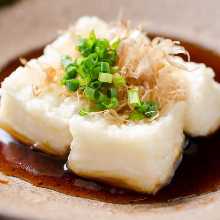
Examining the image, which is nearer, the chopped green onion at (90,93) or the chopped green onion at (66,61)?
the chopped green onion at (90,93)

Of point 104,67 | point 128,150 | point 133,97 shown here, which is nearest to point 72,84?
point 104,67

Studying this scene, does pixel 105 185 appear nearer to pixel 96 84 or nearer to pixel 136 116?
pixel 136 116

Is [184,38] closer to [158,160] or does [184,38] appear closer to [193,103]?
[193,103]

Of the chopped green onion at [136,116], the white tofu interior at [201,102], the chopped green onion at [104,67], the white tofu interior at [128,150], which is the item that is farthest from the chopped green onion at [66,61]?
the white tofu interior at [201,102]

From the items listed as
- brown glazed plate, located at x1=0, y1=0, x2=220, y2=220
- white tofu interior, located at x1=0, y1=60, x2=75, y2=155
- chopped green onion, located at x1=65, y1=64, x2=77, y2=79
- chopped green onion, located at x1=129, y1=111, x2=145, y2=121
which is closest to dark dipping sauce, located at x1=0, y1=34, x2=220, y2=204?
brown glazed plate, located at x1=0, y1=0, x2=220, y2=220

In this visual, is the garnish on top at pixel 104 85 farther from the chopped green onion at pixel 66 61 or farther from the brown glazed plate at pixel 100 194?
the brown glazed plate at pixel 100 194

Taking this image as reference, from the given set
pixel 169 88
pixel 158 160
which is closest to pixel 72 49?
pixel 169 88
